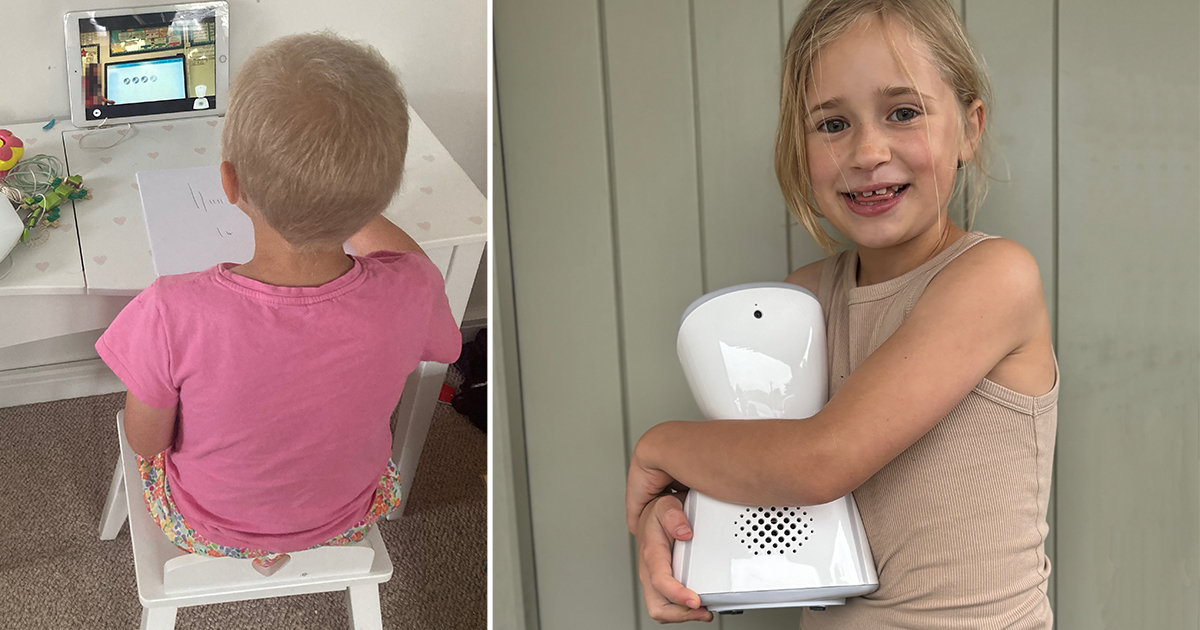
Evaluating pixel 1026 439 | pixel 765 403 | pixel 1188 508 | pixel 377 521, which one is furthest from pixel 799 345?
pixel 1188 508

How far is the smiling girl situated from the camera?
628mm

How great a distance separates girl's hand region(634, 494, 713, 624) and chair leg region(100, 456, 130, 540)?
1.21ft

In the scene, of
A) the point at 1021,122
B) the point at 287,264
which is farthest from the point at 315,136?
the point at 1021,122

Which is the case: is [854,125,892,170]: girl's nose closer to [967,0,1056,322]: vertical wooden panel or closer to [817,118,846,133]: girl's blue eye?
[817,118,846,133]: girl's blue eye

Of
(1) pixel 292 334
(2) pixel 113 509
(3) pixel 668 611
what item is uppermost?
(1) pixel 292 334

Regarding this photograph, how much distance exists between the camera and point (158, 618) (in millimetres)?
614

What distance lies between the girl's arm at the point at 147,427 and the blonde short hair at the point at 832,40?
0.50 metres

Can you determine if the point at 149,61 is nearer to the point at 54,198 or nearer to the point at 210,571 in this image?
the point at 54,198

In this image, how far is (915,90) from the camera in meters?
0.67

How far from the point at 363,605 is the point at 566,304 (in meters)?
0.36

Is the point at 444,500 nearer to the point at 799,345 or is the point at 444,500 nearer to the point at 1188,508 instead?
the point at 799,345

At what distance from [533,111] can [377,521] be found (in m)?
0.42

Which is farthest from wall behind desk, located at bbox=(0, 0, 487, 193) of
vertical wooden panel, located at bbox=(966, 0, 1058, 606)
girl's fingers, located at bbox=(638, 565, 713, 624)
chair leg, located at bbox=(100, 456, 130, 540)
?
vertical wooden panel, located at bbox=(966, 0, 1058, 606)

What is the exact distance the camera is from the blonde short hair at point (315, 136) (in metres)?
0.55
